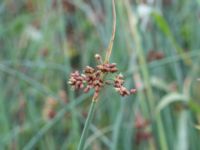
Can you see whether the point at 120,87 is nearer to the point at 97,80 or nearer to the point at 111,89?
the point at 97,80

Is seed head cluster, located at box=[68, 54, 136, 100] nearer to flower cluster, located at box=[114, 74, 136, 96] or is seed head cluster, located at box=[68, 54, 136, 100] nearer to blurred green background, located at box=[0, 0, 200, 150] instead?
flower cluster, located at box=[114, 74, 136, 96]

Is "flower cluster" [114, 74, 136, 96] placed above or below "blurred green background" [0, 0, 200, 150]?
below

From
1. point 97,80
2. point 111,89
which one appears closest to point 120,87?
point 97,80

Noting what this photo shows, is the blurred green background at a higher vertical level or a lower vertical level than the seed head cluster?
higher

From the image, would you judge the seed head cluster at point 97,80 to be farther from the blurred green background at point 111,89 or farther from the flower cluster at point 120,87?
the blurred green background at point 111,89

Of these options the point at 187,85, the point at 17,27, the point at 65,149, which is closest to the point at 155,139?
the point at 187,85

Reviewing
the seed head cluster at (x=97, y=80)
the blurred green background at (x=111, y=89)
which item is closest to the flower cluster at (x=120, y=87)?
the seed head cluster at (x=97, y=80)

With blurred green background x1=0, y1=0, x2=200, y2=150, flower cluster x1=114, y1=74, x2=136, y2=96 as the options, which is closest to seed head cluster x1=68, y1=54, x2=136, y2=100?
flower cluster x1=114, y1=74, x2=136, y2=96

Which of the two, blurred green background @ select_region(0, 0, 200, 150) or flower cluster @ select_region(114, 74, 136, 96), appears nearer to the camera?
flower cluster @ select_region(114, 74, 136, 96)

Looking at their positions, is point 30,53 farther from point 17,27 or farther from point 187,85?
point 187,85
